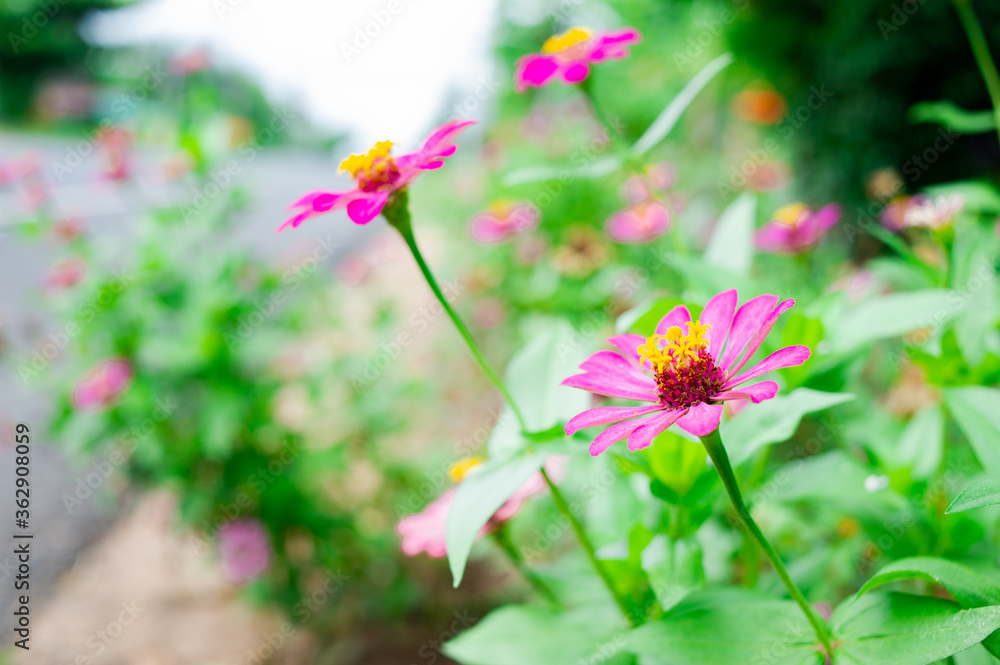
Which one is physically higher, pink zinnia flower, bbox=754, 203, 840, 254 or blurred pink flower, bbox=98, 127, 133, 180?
blurred pink flower, bbox=98, 127, 133, 180

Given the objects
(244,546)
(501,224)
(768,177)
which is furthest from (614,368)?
(768,177)

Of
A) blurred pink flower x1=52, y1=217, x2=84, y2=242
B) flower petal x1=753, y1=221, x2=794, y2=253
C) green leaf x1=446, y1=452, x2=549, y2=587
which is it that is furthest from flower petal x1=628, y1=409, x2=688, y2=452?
blurred pink flower x1=52, y1=217, x2=84, y2=242

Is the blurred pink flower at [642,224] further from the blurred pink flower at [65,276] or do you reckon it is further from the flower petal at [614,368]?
the blurred pink flower at [65,276]

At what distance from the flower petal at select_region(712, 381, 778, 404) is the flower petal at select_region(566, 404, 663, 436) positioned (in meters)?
0.05

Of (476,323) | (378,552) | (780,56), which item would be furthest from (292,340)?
(780,56)

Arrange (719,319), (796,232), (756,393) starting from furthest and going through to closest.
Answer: (796,232) → (719,319) → (756,393)

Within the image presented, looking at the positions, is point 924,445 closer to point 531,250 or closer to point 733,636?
point 733,636

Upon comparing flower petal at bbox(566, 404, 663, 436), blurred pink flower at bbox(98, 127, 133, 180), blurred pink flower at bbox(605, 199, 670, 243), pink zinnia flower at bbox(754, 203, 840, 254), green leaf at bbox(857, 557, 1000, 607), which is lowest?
green leaf at bbox(857, 557, 1000, 607)

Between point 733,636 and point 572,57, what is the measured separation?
645mm

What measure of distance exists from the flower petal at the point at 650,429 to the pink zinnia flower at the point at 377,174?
0.27m

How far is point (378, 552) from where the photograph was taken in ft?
5.48

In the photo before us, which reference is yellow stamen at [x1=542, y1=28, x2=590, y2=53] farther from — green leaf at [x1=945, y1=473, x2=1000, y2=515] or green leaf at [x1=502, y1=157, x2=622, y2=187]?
green leaf at [x1=945, y1=473, x2=1000, y2=515]

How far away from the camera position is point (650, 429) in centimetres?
42

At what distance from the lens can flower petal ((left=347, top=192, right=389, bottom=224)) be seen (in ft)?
1.71
